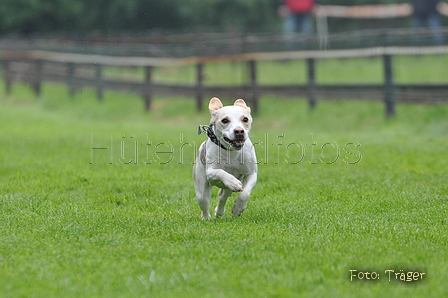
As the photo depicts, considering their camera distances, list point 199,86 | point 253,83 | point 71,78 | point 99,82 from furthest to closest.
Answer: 1. point 71,78
2. point 99,82
3. point 199,86
4. point 253,83

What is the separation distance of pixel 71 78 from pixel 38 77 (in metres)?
3.13

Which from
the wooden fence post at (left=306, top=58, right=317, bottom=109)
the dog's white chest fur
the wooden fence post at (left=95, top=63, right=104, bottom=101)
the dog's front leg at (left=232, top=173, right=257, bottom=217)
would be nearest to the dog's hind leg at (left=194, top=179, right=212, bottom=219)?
the dog's white chest fur

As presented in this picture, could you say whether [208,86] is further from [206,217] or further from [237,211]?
[237,211]

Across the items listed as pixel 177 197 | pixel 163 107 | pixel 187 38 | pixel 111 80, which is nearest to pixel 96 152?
pixel 177 197

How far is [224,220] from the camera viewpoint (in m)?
7.66

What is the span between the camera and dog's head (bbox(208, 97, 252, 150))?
7129 millimetres

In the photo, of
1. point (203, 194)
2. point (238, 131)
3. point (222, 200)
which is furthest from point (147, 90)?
point (238, 131)

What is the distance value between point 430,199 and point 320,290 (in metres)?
4.13

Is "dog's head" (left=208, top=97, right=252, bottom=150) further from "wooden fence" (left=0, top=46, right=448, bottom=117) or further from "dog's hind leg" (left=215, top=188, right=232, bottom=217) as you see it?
"wooden fence" (left=0, top=46, right=448, bottom=117)

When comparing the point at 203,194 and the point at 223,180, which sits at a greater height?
the point at 223,180

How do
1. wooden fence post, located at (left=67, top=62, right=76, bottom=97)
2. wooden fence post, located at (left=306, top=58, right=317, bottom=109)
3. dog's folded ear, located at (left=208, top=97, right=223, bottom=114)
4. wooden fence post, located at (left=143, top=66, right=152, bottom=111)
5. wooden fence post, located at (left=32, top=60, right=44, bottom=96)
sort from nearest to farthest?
dog's folded ear, located at (left=208, top=97, right=223, bottom=114), wooden fence post, located at (left=306, top=58, right=317, bottom=109), wooden fence post, located at (left=143, top=66, right=152, bottom=111), wooden fence post, located at (left=67, top=62, right=76, bottom=97), wooden fence post, located at (left=32, top=60, right=44, bottom=96)

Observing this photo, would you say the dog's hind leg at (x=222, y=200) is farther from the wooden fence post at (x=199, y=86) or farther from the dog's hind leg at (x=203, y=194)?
the wooden fence post at (x=199, y=86)

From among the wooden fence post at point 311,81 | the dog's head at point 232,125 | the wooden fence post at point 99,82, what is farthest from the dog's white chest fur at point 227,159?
the wooden fence post at point 99,82

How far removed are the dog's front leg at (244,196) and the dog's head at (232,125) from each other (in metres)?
0.41
